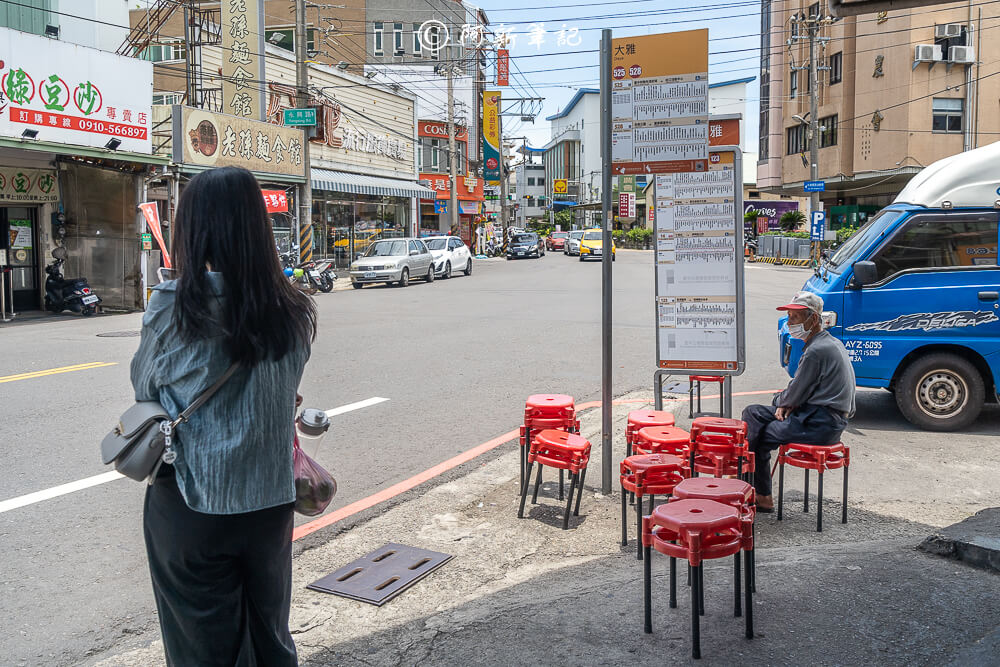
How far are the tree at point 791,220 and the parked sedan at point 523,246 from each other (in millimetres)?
15299

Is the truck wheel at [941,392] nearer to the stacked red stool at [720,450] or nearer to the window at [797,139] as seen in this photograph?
the stacked red stool at [720,450]

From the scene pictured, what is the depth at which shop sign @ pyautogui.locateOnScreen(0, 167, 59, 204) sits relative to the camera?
1775 centimetres

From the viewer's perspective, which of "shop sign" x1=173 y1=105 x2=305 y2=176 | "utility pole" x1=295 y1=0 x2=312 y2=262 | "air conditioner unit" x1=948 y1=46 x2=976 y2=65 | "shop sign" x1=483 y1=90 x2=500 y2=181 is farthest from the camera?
"shop sign" x1=483 y1=90 x2=500 y2=181

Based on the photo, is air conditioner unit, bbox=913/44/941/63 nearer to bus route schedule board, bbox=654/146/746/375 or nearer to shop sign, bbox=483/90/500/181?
shop sign, bbox=483/90/500/181

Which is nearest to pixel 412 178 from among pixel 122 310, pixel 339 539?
pixel 122 310

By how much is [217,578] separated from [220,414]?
488mm

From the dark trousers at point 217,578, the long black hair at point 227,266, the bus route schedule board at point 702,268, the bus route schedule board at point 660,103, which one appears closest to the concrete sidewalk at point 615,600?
the dark trousers at point 217,578

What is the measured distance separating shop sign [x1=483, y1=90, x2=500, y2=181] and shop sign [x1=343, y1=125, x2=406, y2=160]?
1845 cm

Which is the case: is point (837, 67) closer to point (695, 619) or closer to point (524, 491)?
point (524, 491)

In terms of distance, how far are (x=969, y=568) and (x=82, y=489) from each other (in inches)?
219

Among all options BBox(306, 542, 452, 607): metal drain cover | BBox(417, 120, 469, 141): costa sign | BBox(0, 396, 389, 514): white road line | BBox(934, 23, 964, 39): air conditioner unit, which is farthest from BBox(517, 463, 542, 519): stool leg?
BBox(417, 120, 469, 141): costa sign

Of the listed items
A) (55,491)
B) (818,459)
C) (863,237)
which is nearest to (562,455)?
(818,459)

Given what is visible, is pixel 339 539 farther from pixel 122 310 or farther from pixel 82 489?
pixel 122 310

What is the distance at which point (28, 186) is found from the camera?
1825 cm
